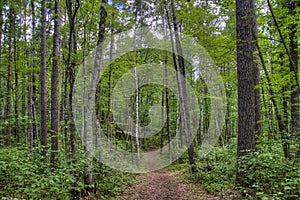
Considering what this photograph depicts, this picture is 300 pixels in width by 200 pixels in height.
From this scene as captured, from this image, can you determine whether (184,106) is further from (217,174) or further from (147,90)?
(147,90)

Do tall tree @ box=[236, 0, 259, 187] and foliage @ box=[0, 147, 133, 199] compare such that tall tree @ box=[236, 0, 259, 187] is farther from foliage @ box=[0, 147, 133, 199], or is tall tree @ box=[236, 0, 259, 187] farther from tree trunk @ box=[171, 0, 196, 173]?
tree trunk @ box=[171, 0, 196, 173]

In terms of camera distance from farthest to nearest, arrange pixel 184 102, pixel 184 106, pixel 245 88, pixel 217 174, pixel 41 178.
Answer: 1. pixel 184 106
2. pixel 184 102
3. pixel 217 174
4. pixel 245 88
5. pixel 41 178

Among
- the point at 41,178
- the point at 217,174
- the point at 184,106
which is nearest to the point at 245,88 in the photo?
the point at 217,174

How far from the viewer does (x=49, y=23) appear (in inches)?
419

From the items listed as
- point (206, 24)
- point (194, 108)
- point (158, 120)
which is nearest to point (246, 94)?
point (206, 24)

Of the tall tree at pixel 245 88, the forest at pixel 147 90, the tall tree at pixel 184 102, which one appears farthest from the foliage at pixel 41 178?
the tall tree at pixel 245 88

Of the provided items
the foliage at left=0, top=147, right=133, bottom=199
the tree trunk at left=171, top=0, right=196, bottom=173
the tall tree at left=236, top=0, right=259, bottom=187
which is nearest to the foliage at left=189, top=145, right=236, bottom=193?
the tree trunk at left=171, top=0, right=196, bottom=173

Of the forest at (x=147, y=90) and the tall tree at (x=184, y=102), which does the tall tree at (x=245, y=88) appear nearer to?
the forest at (x=147, y=90)

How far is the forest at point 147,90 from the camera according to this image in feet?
16.0

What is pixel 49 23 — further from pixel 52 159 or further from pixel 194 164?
pixel 194 164

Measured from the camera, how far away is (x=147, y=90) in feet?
73.7

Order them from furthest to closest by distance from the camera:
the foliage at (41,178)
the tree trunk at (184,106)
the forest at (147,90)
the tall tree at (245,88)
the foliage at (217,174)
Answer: the tree trunk at (184,106) → the foliage at (217,174) → the tall tree at (245,88) → the forest at (147,90) → the foliage at (41,178)

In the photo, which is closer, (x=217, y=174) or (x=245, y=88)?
(x=245, y=88)

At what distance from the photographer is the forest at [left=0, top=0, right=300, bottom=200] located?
16.0 feet
